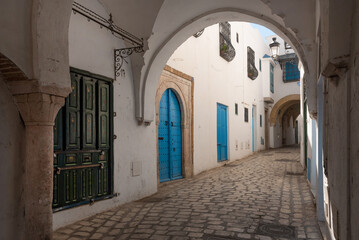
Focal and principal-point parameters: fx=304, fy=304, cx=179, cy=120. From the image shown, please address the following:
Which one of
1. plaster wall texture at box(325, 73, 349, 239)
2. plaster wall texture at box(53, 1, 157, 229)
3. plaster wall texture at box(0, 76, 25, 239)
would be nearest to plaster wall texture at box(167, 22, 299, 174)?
plaster wall texture at box(53, 1, 157, 229)

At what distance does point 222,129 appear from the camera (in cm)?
1237

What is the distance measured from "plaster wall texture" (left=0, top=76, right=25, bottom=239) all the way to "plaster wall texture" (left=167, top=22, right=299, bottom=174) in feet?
17.1

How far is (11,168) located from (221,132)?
958 cm

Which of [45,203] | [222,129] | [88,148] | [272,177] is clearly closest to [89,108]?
[88,148]

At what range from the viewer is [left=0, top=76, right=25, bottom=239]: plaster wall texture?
10.5 feet

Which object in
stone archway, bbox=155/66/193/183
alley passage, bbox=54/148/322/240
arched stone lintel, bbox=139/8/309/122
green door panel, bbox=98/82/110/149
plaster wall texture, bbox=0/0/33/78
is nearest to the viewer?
plaster wall texture, bbox=0/0/33/78

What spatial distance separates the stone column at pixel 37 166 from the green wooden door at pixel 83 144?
1.05 meters

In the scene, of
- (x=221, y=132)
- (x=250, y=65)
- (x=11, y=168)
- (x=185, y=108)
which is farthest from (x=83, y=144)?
(x=250, y=65)

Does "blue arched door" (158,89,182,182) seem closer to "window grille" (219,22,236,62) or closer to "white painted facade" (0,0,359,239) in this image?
"white painted facade" (0,0,359,239)

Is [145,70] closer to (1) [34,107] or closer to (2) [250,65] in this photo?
(1) [34,107]

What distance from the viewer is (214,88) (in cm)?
1138

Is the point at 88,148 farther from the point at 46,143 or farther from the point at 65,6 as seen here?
the point at 65,6

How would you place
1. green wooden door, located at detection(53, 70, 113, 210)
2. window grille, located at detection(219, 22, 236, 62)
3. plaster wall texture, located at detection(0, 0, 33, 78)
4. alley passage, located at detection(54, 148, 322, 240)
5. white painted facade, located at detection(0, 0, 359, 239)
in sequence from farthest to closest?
1. window grille, located at detection(219, 22, 236, 62)
2. green wooden door, located at detection(53, 70, 113, 210)
3. alley passage, located at detection(54, 148, 322, 240)
4. plaster wall texture, located at detection(0, 0, 33, 78)
5. white painted facade, located at detection(0, 0, 359, 239)

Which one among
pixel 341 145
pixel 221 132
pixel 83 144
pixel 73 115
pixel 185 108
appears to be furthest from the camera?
pixel 221 132
